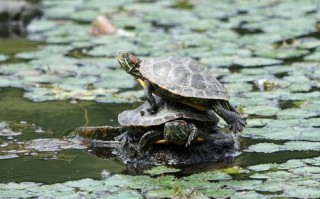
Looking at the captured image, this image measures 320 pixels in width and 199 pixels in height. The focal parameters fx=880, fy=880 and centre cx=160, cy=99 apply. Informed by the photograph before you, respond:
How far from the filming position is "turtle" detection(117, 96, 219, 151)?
18.3 feet

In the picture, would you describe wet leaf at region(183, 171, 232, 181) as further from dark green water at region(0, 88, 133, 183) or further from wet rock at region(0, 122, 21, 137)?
wet rock at region(0, 122, 21, 137)

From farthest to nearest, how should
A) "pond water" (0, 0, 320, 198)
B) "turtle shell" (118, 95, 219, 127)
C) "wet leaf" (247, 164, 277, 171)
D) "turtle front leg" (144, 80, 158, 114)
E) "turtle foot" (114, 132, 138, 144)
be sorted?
1. "turtle foot" (114, 132, 138, 144)
2. "turtle front leg" (144, 80, 158, 114)
3. "turtle shell" (118, 95, 219, 127)
4. "wet leaf" (247, 164, 277, 171)
5. "pond water" (0, 0, 320, 198)

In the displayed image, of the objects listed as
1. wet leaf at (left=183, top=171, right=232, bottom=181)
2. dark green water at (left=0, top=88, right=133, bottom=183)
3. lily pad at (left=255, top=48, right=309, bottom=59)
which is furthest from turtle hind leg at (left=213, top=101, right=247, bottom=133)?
lily pad at (left=255, top=48, right=309, bottom=59)

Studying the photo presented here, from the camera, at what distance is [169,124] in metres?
5.56

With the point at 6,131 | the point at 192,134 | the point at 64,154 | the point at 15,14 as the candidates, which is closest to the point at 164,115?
the point at 192,134

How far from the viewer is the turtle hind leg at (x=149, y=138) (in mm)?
5688

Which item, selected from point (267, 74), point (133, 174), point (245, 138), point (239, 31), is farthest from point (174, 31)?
point (133, 174)

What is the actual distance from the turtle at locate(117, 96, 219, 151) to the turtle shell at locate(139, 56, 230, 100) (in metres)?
0.17

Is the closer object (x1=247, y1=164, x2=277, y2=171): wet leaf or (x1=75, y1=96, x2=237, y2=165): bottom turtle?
(x1=247, y1=164, x2=277, y2=171): wet leaf

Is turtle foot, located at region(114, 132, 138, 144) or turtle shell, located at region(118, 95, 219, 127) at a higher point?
turtle shell, located at region(118, 95, 219, 127)

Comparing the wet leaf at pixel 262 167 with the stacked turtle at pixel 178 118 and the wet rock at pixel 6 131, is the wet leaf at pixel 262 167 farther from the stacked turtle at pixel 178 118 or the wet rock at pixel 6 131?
the wet rock at pixel 6 131

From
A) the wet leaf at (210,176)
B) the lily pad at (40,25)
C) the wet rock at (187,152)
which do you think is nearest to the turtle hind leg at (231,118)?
the wet rock at (187,152)

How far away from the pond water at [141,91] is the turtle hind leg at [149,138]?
195mm

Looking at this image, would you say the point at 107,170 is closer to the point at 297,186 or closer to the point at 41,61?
the point at 297,186
